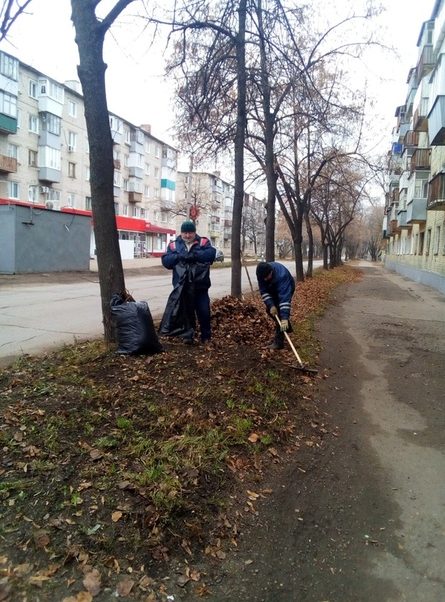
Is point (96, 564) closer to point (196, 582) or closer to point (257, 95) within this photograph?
point (196, 582)

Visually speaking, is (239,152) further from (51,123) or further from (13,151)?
(51,123)

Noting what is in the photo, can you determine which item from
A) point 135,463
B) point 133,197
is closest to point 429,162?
point 135,463

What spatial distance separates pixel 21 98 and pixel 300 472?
37.6 m

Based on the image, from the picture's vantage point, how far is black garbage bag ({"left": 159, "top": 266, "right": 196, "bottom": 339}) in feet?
18.4

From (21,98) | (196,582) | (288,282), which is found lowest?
(196,582)

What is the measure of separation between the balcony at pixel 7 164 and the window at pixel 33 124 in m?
4.17

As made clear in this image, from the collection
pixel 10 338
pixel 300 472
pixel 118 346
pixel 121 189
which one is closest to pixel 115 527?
pixel 300 472

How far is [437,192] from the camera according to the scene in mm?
17500

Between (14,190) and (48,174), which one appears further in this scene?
(48,174)

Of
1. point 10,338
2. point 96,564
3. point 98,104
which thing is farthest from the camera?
point 10,338

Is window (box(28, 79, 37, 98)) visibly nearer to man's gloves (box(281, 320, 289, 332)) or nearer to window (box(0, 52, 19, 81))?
window (box(0, 52, 19, 81))

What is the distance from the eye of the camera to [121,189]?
155 ft

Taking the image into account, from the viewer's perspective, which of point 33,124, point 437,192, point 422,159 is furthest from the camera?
point 33,124

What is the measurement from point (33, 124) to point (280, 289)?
35174mm
